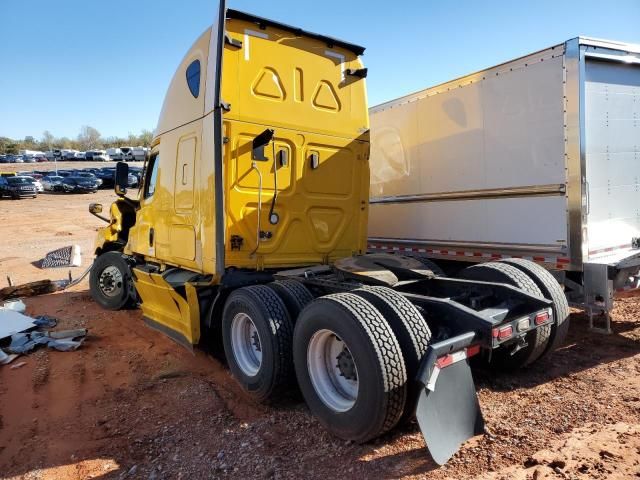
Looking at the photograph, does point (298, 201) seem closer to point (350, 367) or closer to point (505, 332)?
point (350, 367)

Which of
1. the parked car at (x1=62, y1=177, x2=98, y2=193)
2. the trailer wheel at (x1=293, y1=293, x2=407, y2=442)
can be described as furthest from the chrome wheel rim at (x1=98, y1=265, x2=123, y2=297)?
the parked car at (x1=62, y1=177, x2=98, y2=193)

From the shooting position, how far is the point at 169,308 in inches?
217

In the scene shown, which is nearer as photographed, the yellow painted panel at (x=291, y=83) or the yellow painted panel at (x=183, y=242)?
the yellow painted panel at (x=291, y=83)

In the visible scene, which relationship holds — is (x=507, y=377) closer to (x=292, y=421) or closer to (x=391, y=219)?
(x=292, y=421)

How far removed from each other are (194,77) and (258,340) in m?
2.91

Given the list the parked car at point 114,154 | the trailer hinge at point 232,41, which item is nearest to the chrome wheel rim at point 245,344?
the trailer hinge at point 232,41

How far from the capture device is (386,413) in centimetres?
302

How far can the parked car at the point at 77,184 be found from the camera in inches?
1266

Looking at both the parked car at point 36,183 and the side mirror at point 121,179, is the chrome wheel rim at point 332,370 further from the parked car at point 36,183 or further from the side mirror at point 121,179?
the parked car at point 36,183

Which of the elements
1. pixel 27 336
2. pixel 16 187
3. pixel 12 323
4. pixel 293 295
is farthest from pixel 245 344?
pixel 16 187

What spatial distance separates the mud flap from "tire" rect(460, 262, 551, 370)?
2.81m

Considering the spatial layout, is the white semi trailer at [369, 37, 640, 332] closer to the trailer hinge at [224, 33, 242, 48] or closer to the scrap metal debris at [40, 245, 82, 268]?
the trailer hinge at [224, 33, 242, 48]

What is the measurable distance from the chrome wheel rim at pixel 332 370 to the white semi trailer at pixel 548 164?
9.69 ft

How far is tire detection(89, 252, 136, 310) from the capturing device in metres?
7.27
